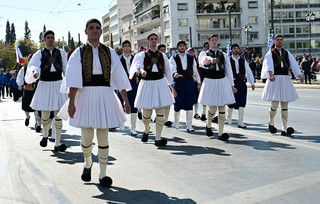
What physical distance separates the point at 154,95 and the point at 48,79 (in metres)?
2.16

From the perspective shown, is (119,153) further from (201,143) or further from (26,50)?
(26,50)

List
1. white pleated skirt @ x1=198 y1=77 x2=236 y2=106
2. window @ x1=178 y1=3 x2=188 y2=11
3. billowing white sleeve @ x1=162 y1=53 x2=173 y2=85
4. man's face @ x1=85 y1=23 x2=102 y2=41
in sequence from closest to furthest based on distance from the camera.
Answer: man's face @ x1=85 y1=23 x2=102 y2=41 → billowing white sleeve @ x1=162 y1=53 x2=173 y2=85 → white pleated skirt @ x1=198 y1=77 x2=236 y2=106 → window @ x1=178 y1=3 x2=188 y2=11

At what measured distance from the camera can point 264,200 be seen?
5.05 m

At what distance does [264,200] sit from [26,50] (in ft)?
468

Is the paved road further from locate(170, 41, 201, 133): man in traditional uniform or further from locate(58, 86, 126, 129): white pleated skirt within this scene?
locate(170, 41, 201, 133): man in traditional uniform

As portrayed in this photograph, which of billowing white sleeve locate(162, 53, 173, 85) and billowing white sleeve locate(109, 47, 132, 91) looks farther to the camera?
billowing white sleeve locate(162, 53, 173, 85)

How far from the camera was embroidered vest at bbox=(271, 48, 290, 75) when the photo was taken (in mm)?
10133

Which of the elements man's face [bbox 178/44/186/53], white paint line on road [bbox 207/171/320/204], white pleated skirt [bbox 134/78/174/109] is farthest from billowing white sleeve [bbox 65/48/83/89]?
man's face [bbox 178/44/186/53]

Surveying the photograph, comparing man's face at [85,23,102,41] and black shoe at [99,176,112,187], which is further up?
man's face at [85,23,102,41]

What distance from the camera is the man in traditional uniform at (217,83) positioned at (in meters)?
9.84

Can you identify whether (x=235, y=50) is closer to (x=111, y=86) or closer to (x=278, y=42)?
(x=278, y=42)

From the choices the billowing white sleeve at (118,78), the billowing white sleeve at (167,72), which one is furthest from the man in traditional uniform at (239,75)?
the billowing white sleeve at (118,78)

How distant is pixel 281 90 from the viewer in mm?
10141

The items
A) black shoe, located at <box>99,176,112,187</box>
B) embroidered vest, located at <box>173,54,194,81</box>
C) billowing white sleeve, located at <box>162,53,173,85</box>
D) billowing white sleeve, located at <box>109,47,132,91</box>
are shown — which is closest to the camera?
black shoe, located at <box>99,176,112,187</box>
